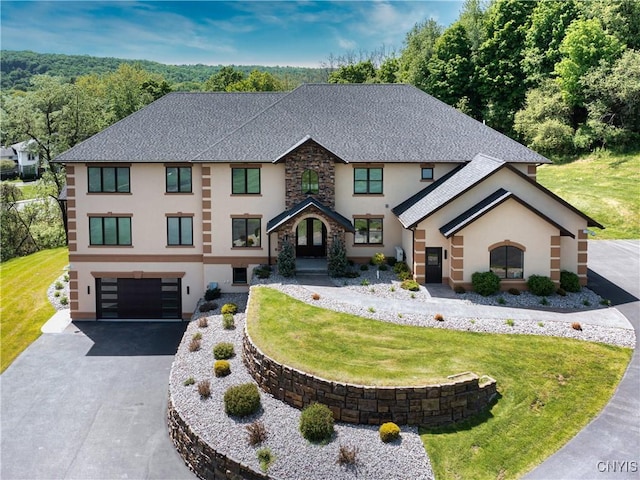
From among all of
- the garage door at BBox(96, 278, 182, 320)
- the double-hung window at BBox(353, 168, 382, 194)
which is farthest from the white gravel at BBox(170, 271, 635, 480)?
the double-hung window at BBox(353, 168, 382, 194)

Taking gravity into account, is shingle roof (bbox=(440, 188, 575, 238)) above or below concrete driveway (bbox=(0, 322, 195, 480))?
above

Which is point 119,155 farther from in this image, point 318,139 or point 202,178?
point 318,139

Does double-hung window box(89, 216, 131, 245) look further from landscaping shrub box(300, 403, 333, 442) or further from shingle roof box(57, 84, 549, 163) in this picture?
landscaping shrub box(300, 403, 333, 442)

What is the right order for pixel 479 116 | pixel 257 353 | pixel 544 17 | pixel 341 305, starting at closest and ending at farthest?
1. pixel 257 353
2. pixel 341 305
3. pixel 544 17
4. pixel 479 116

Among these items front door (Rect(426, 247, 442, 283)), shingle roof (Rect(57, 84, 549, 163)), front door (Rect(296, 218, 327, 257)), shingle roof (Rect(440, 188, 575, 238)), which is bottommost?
front door (Rect(426, 247, 442, 283))

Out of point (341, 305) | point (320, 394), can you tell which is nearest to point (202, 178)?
point (341, 305)

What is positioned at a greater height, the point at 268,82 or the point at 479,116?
the point at 268,82
